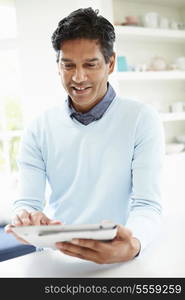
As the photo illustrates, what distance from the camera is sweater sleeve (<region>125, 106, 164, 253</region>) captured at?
37.6 inches

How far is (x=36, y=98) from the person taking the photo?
313 centimetres

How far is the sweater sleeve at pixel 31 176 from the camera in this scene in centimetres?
115

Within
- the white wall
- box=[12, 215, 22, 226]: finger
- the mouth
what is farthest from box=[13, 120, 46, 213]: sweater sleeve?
the white wall

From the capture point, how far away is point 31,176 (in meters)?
1.18

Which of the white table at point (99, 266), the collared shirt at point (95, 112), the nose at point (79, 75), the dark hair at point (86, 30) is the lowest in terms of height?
the white table at point (99, 266)

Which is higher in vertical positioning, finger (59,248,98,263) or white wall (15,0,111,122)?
white wall (15,0,111,122)

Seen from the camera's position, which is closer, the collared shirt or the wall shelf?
the collared shirt

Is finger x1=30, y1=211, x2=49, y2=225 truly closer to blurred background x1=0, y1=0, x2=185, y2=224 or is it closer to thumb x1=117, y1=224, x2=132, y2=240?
thumb x1=117, y1=224, x2=132, y2=240

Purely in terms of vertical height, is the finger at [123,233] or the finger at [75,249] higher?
the finger at [123,233]

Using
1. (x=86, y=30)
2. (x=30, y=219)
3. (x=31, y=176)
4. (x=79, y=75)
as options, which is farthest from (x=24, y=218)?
(x=86, y=30)

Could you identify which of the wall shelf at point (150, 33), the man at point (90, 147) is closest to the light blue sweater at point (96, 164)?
the man at point (90, 147)

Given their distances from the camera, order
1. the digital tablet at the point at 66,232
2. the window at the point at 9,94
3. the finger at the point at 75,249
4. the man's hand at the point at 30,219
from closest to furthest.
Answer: the digital tablet at the point at 66,232 < the finger at the point at 75,249 < the man's hand at the point at 30,219 < the window at the point at 9,94

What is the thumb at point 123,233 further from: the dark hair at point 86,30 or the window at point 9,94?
the window at point 9,94

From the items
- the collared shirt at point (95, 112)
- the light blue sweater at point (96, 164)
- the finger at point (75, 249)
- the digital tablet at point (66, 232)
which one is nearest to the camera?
the digital tablet at point (66, 232)
